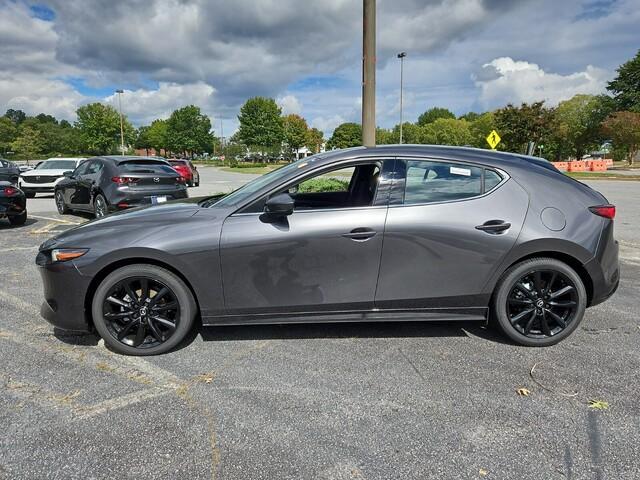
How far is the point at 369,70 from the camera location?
28.5ft

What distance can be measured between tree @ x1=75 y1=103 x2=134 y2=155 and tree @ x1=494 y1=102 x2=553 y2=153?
52315 millimetres

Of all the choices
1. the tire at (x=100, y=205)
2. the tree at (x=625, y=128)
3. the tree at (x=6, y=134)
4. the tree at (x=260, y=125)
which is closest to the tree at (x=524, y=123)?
the tree at (x=625, y=128)

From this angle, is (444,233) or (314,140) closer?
(444,233)

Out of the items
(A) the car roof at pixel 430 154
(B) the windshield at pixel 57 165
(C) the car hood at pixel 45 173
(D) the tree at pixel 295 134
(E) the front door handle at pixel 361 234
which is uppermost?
(D) the tree at pixel 295 134

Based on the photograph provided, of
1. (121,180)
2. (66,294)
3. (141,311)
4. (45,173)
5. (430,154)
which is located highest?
(45,173)

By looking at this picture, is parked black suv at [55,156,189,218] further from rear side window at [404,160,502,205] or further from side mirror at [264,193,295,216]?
rear side window at [404,160,502,205]

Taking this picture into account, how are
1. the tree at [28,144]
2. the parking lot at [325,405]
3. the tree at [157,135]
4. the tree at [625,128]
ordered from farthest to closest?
the tree at [157,135] → the tree at [28,144] → the tree at [625,128] → the parking lot at [325,405]

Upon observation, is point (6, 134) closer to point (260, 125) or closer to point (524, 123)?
point (260, 125)

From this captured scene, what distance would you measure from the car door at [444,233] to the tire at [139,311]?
1.50 m

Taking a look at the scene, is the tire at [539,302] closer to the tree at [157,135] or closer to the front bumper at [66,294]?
the front bumper at [66,294]

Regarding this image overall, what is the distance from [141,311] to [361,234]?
5.80 feet

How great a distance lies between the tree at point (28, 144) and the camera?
68438 mm

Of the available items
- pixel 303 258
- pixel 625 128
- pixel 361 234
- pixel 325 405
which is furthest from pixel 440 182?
pixel 625 128

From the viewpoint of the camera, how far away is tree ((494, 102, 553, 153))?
147 feet
